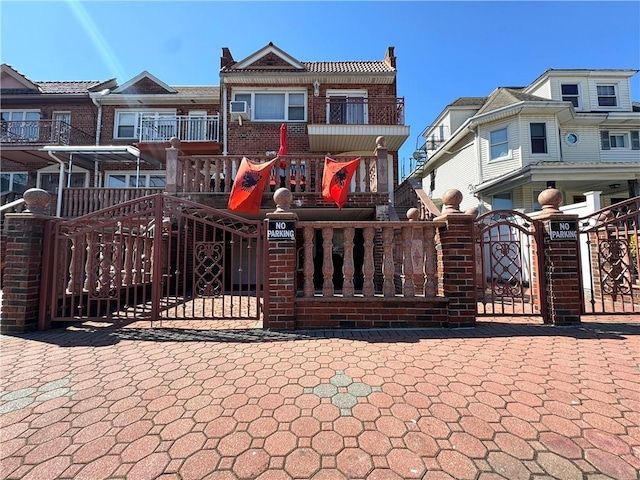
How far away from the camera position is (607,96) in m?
14.6

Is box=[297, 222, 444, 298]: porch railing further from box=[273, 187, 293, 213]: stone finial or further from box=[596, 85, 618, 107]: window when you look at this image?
box=[596, 85, 618, 107]: window

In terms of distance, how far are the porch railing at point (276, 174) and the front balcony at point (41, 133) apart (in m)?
9.53

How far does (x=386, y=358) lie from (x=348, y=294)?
4.21ft

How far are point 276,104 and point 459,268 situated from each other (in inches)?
400

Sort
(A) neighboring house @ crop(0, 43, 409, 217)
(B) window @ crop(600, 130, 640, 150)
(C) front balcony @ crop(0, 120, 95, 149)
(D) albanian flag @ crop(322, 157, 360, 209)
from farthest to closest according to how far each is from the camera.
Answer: (B) window @ crop(600, 130, 640, 150), (C) front balcony @ crop(0, 120, 95, 149), (A) neighboring house @ crop(0, 43, 409, 217), (D) albanian flag @ crop(322, 157, 360, 209)

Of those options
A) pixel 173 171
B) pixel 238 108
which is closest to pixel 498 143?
pixel 238 108

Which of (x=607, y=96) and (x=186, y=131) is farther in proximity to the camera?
(x=607, y=96)

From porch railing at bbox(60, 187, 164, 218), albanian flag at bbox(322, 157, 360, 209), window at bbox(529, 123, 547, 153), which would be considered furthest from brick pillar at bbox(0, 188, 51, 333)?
window at bbox(529, 123, 547, 153)

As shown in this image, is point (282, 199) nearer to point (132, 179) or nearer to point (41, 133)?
point (132, 179)

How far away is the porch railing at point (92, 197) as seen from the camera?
9.64 metres

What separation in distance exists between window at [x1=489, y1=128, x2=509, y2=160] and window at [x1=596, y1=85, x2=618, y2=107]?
6244 mm

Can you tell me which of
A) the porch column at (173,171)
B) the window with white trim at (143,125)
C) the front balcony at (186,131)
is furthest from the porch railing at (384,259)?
the window with white trim at (143,125)

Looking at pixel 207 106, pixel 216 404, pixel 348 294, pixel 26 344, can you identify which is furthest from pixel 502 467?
pixel 207 106

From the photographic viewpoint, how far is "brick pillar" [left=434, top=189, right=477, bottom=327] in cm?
398
